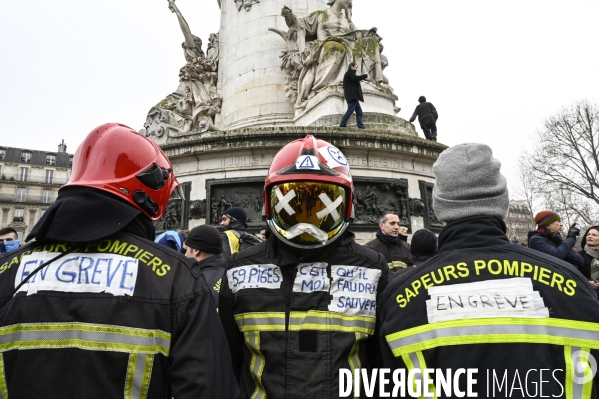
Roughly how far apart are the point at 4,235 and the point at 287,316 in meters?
6.05

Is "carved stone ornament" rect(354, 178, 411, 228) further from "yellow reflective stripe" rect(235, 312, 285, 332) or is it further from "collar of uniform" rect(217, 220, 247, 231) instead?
"yellow reflective stripe" rect(235, 312, 285, 332)

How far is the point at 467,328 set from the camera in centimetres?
169

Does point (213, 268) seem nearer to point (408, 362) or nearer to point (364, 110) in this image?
point (408, 362)

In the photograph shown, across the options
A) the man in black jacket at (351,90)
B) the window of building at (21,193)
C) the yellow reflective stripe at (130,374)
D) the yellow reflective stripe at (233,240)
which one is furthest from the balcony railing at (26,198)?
the yellow reflective stripe at (130,374)

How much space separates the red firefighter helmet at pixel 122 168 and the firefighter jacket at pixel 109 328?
246 millimetres

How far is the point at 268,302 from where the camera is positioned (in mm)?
2195

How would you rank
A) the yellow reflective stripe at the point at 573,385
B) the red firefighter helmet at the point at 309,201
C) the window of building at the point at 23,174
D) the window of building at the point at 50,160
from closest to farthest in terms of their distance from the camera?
the yellow reflective stripe at the point at 573,385, the red firefighter helmet at the point at 309,201, the window of building at the point at 23,174, the window of building at the point at 50,160

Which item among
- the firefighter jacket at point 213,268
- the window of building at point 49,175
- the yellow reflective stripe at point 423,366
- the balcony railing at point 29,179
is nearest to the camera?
the yellow reflective stripe at point 423,366

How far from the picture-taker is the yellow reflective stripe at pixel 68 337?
5.28 feet

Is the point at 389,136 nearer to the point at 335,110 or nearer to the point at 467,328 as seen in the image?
the point at 335,110

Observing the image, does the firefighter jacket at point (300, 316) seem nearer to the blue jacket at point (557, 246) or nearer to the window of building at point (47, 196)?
the blue jacket at point (557, 246)

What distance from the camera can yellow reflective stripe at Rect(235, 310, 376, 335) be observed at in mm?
2107

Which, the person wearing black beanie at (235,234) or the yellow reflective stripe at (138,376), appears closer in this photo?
the yellow reflective stripe at (138,376)

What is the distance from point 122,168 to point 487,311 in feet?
5.48
